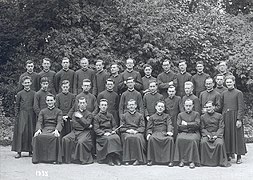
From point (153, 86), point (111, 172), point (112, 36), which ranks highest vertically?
point (112, 36)

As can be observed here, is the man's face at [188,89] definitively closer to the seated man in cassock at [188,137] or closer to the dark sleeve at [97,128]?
Result: the seated man in cassock at [188,137]

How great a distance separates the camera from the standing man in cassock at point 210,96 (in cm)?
1049

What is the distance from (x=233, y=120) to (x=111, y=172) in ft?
10.4

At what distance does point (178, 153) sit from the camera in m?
9.69

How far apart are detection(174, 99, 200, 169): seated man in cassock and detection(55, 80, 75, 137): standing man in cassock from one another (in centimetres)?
254

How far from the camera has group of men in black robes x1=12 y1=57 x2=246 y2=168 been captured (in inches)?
385

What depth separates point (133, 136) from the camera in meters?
9.88

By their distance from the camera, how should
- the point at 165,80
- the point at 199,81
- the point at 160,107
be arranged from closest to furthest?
the point at 160,107, the point at 199,81, the point at 165,80

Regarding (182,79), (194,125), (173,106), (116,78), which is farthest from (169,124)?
(116,78)

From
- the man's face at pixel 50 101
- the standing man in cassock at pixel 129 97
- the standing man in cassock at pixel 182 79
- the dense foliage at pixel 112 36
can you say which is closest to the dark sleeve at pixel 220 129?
the standing man in cassock at pixel 182 79

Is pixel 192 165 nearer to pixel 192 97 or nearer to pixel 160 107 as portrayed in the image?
pixel 160 107

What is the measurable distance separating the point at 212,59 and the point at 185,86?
5654mm

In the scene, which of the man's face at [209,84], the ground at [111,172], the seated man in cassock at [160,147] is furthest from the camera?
the man's face at [209,84]

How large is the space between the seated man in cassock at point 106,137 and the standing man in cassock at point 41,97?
4.50ft
